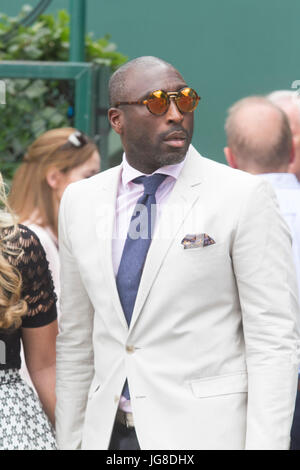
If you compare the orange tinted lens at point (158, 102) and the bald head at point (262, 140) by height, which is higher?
the orange tinted lens at point (158, 102)

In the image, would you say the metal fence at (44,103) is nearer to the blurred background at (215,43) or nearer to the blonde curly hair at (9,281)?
the blurred background at (215,43)

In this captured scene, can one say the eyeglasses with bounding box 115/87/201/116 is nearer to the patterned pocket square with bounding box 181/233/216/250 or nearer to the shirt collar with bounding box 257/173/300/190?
the patterned pocket square with bounding box 181/233/216/250

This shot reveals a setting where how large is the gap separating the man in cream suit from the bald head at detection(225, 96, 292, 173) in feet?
3.49

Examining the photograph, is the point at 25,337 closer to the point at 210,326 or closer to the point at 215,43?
the point at 210,326

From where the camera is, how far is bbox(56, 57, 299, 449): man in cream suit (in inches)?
89.4

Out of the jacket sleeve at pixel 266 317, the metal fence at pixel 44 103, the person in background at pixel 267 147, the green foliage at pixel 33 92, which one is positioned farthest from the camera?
the green foliage at pixel 33 92

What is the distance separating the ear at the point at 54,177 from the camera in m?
4.25

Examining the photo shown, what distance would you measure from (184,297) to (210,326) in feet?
0.35

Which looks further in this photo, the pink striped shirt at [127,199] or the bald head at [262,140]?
the bald head at [262,140]

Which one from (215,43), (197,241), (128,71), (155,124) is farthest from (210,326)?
(215,43)

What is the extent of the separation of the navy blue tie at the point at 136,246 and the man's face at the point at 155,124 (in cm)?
9

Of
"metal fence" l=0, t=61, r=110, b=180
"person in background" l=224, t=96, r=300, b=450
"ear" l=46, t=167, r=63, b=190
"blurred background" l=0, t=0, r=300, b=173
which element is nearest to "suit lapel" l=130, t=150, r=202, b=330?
"person in background" l=224, t=96, r=300, b=450

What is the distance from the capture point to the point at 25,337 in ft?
8.56

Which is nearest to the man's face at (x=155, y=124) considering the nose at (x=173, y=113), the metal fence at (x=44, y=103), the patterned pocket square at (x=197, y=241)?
the nose at (x=173, y=113)
